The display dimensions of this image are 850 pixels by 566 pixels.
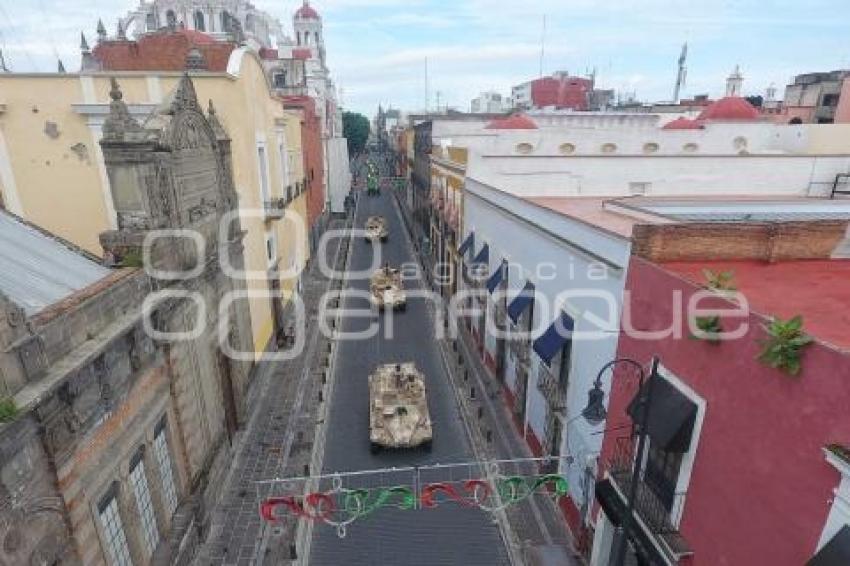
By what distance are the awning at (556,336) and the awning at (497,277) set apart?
488cm

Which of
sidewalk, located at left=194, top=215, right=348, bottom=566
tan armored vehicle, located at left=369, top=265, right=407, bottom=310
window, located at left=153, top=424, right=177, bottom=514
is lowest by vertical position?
sidewalk, located at left=194, top=215, right=348, bottom=566

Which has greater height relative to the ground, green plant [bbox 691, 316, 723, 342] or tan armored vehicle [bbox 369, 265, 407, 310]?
green plant [bbox 691, 316, 723, 342]

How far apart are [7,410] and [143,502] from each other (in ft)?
17.0

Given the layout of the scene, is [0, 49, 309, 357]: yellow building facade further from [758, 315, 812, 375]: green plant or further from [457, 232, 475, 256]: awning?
[758, 315, 812, 375]: green plant

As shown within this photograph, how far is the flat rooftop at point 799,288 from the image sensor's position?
7.13 metres

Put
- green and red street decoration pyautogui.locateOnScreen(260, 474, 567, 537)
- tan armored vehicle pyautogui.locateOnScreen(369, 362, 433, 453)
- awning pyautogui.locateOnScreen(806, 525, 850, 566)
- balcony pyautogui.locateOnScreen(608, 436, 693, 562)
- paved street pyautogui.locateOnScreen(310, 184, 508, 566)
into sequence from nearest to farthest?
awning pyautogui.locateOnScreen(806, 525, 850, 566), balcony pyautogui.locateOnScreen(608, 436, 693, 562), green and red street decoration pyautogui.locateOnScreen(260, 474, 567, 537), paved street pyautogui.locateOnScreen(310, 184, 508, 566), tan armored vehicle pyautogui.locateOnScreen(369, 362, 433, 453)

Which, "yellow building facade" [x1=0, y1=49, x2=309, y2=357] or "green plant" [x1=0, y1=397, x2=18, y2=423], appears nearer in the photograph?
"green plant" [x1=0, y1=397, x2=18, y2=423]

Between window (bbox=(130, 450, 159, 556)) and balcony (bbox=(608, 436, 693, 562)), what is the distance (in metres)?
9.36

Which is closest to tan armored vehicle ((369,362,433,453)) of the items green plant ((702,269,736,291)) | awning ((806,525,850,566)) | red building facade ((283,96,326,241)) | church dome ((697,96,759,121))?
green plant ((702,269,736,291))

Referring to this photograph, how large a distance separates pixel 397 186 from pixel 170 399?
7021cm

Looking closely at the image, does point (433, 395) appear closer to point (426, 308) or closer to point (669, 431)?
point (426, 308)

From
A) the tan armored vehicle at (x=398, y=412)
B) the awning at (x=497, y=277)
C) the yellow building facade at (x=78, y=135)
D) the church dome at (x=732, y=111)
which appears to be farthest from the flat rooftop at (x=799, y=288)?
the church dome at (x=732, y=111)

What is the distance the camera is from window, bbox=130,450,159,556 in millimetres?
10297

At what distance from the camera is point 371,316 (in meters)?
26.8
